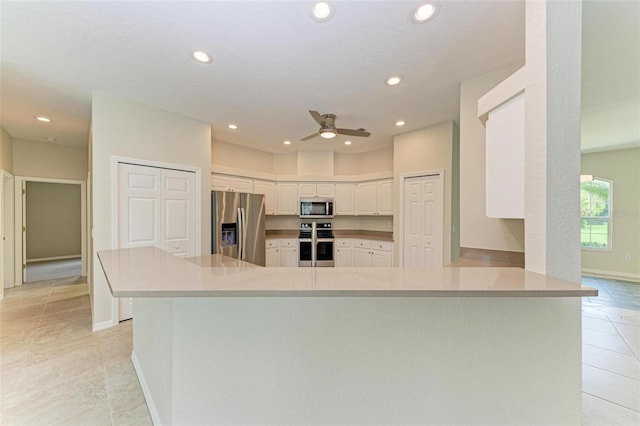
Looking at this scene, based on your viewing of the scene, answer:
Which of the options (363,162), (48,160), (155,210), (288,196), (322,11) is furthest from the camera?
(363,162)

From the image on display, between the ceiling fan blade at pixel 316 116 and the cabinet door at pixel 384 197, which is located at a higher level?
the ceiling fan blade at pixel 316 116

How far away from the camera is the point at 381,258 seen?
4656mm

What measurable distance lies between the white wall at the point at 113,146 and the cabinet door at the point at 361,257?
3459mm

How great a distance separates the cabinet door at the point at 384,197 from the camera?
488cm

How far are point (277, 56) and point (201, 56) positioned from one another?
2.22 feet

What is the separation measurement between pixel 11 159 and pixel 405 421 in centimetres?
680

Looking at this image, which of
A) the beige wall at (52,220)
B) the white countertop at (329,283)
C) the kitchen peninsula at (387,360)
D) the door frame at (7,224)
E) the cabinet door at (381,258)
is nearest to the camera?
the white countertop at (329,283)

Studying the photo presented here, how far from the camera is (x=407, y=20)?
5.79ft

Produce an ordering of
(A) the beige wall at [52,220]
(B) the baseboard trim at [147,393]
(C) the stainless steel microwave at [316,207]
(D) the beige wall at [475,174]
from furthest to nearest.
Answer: (A) the beige wall at [52,220] < (C) the stainless steel microwave at [316,207] < (D) the beige wall at [475,174] < (B) the baseboard trim at [147,393]

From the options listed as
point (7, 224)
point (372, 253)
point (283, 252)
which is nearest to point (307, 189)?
point (283, 252)

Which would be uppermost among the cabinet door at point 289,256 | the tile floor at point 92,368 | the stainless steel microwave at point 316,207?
the stainless steel microwave at point 316,207

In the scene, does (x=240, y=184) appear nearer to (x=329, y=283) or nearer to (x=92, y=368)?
(x=92, y=368)

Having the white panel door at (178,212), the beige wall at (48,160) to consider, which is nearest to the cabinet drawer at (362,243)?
the white panel door at (178,212)

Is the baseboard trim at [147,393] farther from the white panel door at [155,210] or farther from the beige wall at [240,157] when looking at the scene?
the beige wall at [240,157]
